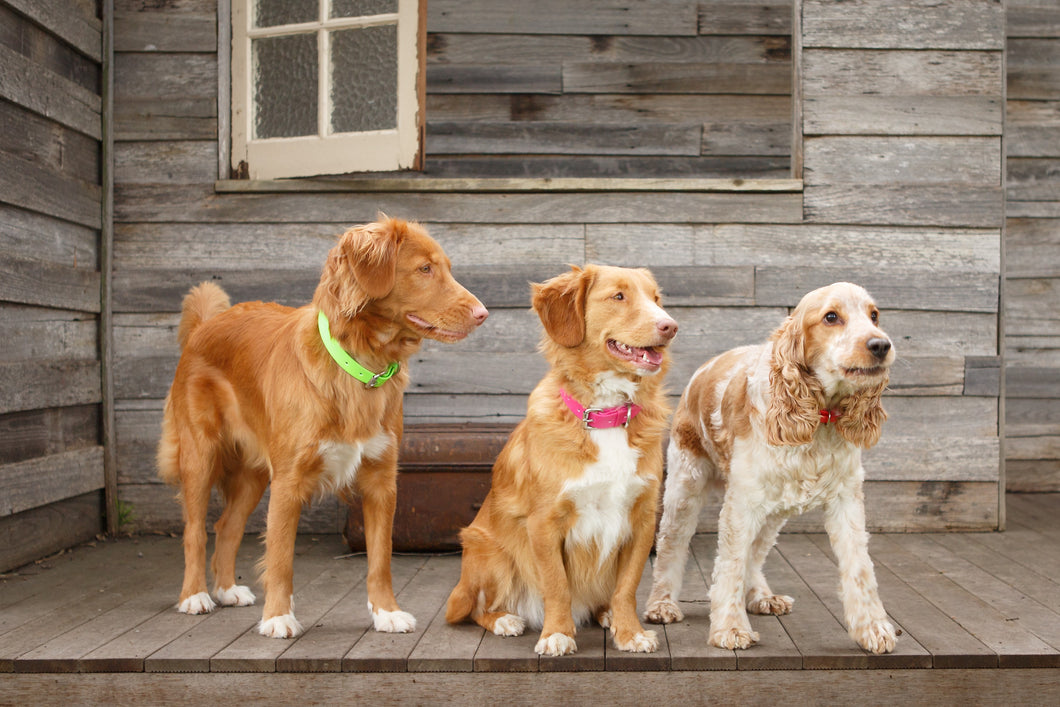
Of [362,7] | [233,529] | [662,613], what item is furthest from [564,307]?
[362,7]

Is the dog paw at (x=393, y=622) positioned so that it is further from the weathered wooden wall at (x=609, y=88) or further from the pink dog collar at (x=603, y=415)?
the weathered wooden wall at (x=609, y=88)

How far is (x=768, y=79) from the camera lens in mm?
6160

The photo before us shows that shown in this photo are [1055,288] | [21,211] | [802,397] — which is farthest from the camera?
[1055,288]

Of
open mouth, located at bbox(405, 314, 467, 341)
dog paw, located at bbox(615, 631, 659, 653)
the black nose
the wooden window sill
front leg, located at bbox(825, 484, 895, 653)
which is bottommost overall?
dog paw, located at bbox(615, 631, 659, 653)

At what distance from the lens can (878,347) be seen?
8.46 feet

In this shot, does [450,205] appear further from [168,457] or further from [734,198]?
[168,457]

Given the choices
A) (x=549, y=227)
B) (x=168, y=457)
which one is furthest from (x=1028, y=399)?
(x=168, y=457)

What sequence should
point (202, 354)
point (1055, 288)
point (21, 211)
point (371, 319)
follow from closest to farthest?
point (371, 319), point (202, 354), point (21, 211), point (1055, 288)

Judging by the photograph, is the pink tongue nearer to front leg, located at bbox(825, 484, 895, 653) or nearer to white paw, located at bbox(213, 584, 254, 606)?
front leg, located at bbox(825, 484, 895, 653)

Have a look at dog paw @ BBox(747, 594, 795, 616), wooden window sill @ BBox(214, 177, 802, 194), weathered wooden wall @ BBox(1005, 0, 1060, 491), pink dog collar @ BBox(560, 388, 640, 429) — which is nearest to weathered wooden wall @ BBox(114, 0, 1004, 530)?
wooden window sill @ BBox(214, 177, 802, 194)

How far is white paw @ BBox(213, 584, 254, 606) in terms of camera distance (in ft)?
11.2

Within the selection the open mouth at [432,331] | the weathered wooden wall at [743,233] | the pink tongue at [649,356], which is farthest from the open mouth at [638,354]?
the weathered wooden wall at [743,233]

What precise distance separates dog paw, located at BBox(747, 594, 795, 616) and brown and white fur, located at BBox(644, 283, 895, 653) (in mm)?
312

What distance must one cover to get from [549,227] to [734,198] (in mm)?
935
